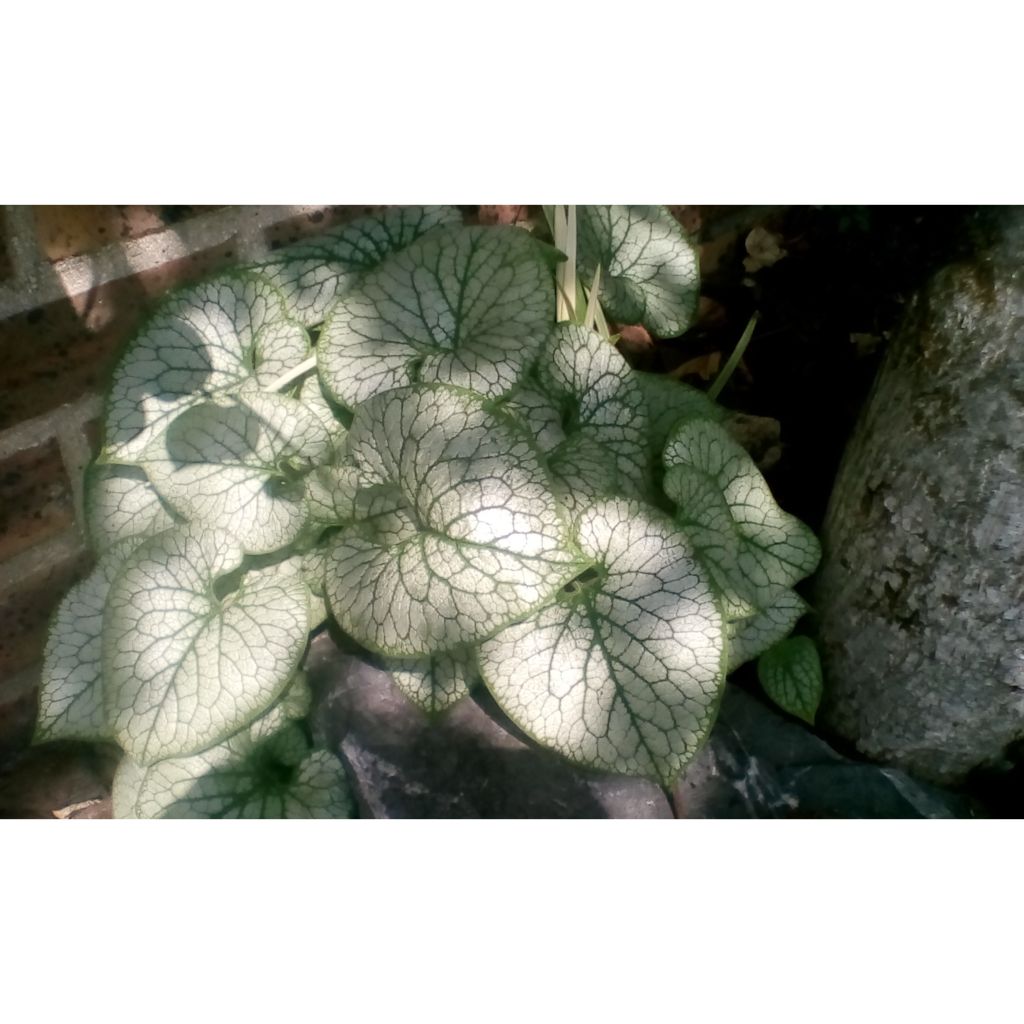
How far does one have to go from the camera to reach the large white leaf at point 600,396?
3.27ft

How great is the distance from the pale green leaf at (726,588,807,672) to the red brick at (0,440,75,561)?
0.76 m

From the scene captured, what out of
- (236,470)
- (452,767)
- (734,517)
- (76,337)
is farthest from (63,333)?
(734,517)

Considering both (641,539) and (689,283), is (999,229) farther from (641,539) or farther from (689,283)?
(641,539)

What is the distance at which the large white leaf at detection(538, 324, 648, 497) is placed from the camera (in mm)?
996

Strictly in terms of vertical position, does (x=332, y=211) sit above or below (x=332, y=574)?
above

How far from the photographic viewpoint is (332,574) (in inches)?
35.0

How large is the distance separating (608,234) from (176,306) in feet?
1.68

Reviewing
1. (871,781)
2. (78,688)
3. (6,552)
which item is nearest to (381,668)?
(78,688)

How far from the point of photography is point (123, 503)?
972mm

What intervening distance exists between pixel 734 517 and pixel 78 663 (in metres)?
0.71

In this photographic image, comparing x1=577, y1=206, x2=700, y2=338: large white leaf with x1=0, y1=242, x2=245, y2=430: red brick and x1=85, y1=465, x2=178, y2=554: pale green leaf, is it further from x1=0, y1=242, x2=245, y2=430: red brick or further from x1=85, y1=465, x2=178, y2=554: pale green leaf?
x1=85, y1=465, x2=178, y2=554: pale green leaf

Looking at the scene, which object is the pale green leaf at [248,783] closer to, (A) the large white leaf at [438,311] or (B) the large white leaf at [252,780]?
(B) the large white leaf at [252,780]

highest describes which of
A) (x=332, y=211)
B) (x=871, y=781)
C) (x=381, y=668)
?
(x=332, y=211)

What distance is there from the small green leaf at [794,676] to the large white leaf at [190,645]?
0.54m
